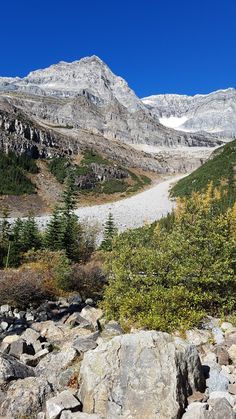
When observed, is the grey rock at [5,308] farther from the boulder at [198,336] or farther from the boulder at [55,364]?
the boulder at [198,336]

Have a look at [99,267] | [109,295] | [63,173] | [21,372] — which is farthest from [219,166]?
[21,372]

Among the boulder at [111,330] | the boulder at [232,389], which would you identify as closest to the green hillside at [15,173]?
the boulder at [111,330]

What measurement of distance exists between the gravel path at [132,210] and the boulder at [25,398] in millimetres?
60474

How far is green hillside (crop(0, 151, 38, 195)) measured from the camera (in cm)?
10006

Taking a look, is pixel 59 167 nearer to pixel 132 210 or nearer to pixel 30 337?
pixel 132 210

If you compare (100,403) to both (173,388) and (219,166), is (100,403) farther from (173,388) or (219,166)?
(219,166)

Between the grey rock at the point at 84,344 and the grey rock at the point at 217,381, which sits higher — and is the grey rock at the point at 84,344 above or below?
below

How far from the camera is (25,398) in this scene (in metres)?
13.7

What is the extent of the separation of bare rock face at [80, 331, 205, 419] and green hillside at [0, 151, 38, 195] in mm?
85981

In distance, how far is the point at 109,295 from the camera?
835 inches

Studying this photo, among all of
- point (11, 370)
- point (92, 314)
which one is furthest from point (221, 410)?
point (92, 314)

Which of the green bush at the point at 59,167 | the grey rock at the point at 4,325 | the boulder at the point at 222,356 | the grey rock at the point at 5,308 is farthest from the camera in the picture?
the green bush at the point at 59,167

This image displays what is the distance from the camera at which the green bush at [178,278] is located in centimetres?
1880

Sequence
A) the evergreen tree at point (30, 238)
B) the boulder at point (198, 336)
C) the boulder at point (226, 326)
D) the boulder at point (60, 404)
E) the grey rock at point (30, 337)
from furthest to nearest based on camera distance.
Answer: the evergreen tree at point (30, 238)
the grey rock at point (30, 337)
the boulder at point (226, 326)
the boulder at point (198, 336)
the boulder at point (60, 404)
